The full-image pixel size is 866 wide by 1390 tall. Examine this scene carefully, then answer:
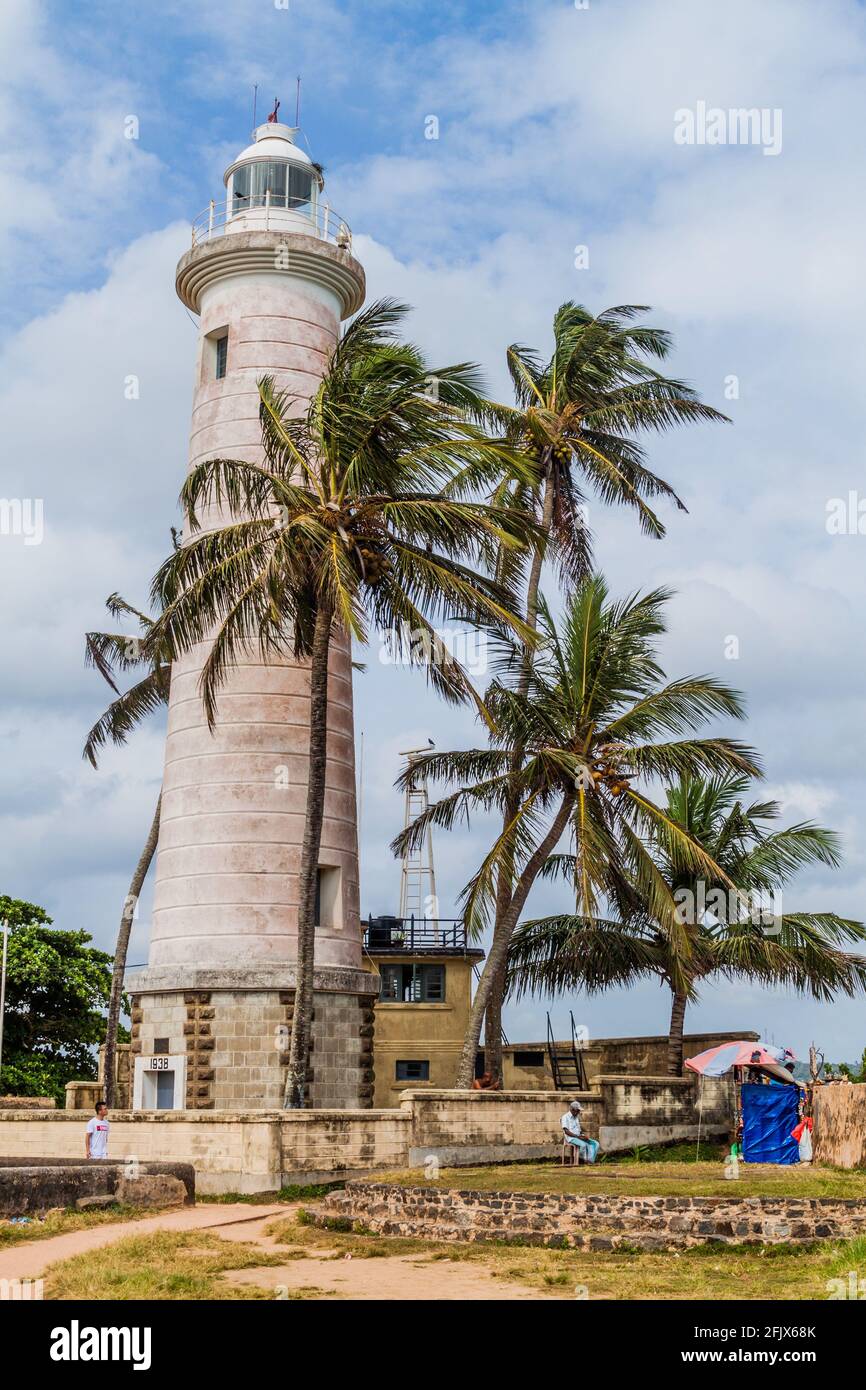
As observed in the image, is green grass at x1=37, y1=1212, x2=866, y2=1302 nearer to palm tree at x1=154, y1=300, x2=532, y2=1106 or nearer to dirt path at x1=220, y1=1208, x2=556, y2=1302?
dirt path at x1=220, y1=1208, x2=556, y2=1302

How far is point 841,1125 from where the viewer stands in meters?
21.5

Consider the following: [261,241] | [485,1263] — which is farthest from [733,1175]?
[261,241]

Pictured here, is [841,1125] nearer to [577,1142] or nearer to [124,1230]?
[577,1142]

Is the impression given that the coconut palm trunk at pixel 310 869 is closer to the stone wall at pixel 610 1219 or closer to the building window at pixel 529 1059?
the stone wall at pixel 610 1219

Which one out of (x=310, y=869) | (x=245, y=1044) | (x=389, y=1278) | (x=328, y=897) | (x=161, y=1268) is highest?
(x=310, y=869)

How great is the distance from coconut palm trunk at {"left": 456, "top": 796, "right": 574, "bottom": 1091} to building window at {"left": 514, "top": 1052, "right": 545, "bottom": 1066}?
8.58m

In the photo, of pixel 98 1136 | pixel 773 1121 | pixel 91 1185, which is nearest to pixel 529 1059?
pixel 773 1121

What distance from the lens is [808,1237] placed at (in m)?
16.2

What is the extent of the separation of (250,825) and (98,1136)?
7247 millimetres

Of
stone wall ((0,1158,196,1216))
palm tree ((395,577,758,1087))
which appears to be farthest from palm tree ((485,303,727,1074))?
stone wall ((0,1158,196,1216))

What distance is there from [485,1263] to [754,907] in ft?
57.3

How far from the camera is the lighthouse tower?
28141 mm
